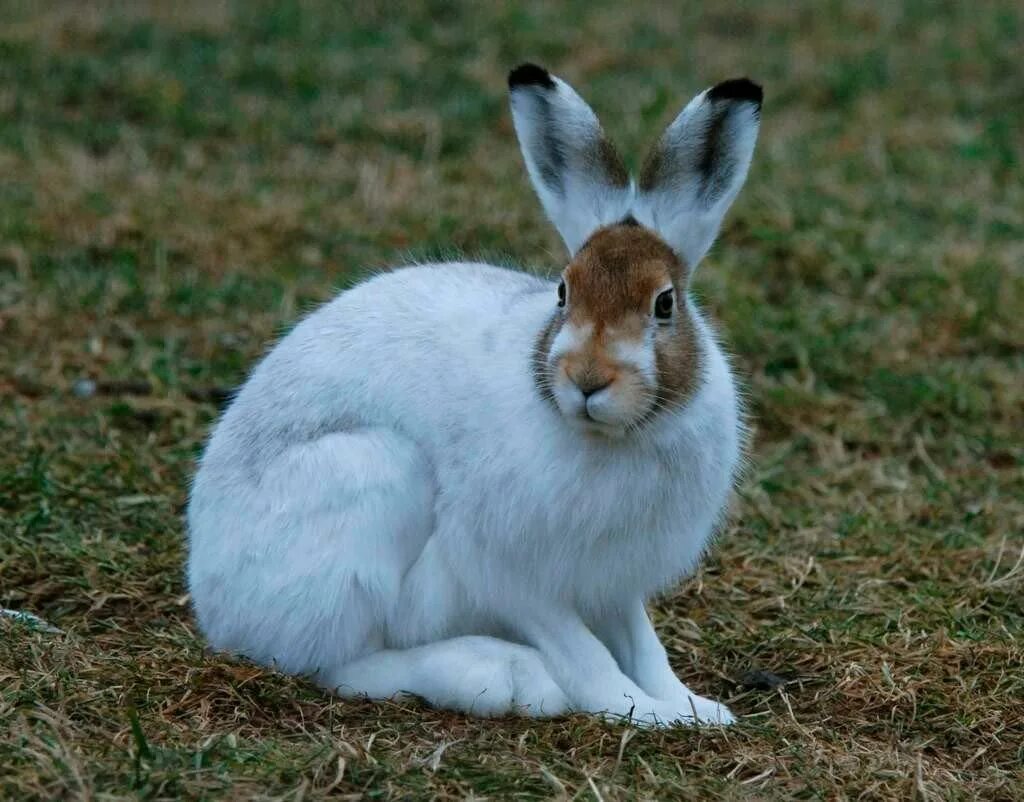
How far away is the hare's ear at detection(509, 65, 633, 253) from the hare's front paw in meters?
1.18

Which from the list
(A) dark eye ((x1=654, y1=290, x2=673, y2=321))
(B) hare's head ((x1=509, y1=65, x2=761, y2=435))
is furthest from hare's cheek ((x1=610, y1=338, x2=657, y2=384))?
(A) dark eye ((x1=654, y1=290, x2=673, y2=321))

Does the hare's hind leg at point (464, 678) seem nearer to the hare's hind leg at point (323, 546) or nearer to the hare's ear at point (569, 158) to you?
the hare's hind leg at point (323, 546)

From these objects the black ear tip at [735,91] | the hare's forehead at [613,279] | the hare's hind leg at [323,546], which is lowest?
the hare's hind leg at [323,546]

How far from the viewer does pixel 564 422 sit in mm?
4039

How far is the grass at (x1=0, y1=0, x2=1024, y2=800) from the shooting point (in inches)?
157

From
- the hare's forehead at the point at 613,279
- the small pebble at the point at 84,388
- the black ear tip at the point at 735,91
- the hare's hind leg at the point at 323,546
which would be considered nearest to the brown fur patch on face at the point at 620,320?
the hare's forehead at the point at 613,279

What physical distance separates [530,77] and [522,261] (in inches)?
119

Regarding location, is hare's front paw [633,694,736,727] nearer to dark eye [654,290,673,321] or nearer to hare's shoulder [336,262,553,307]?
dark eye [654,290,673,321]

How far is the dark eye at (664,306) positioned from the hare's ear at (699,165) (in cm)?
29

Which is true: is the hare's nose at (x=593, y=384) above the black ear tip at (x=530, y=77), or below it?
below

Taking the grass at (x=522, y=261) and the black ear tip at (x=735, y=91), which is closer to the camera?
the grass at (x=522, y=261)

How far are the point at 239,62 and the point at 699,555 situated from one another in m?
6.57

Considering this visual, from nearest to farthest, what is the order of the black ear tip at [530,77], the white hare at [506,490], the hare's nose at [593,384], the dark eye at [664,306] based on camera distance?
1. the hare's nose at [593,384]
2. the dark eye at [664,306]
3. the white hare at [506,490]
4. the black ear tip at [530,77]

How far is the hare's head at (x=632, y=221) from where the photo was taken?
384 centimetres
